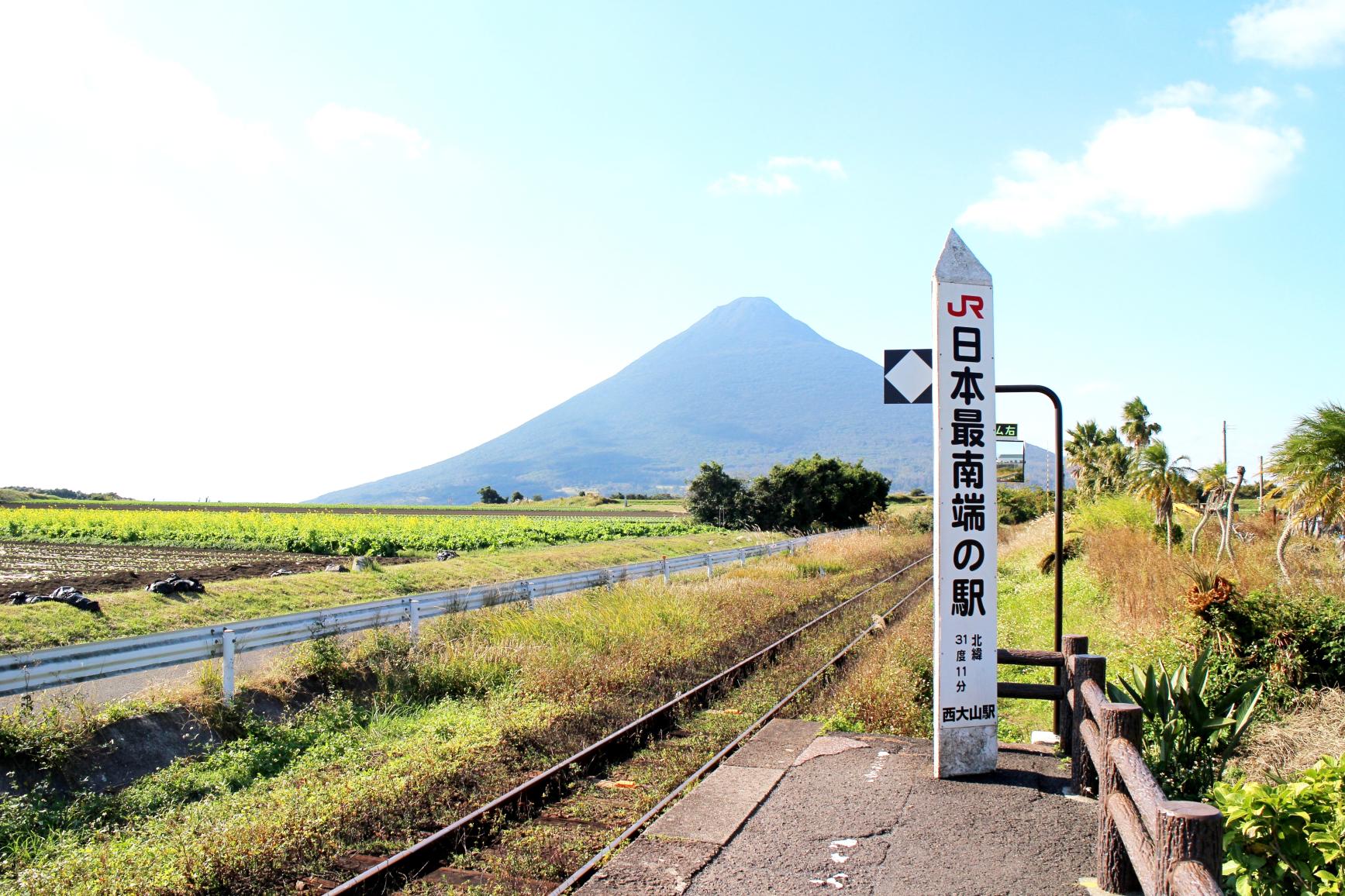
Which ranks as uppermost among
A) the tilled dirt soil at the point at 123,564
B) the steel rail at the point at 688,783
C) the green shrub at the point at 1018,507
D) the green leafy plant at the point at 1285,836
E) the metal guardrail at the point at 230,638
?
the green shrub at the point at 1018,507

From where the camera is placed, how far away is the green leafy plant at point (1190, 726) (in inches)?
201

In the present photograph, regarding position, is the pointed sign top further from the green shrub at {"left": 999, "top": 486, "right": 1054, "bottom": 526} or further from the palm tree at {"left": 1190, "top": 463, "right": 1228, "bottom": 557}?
the green shrub at {"left": 999, "top": 486, "right": 1054, "bottom": 526}

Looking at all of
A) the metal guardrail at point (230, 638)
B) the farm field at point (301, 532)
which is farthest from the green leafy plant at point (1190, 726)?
the farm field at point (301, 532)

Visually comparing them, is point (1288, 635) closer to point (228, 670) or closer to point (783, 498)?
point (228, 670)

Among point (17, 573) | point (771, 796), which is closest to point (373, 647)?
point (771, 796)

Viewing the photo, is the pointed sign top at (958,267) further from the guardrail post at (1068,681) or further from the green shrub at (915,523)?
the green shrub at (915,523)

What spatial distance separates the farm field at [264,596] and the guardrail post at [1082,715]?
1273 cm

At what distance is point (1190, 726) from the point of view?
5.39m

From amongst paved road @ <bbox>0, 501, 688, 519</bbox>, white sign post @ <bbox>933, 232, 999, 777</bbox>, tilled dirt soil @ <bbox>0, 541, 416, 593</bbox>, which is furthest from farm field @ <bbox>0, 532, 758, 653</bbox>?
paved road @ <bbox>0, 501, 688, 519</bbox>

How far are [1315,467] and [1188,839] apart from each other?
936 cm

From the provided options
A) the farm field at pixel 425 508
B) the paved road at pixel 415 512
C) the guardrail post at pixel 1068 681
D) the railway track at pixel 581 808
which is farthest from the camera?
the farm field at pixel 425 508

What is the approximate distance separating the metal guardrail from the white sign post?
6.79m

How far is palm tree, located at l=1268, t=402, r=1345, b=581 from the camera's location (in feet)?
32.6

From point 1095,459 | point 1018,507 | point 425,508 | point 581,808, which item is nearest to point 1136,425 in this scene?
point 1095,459
